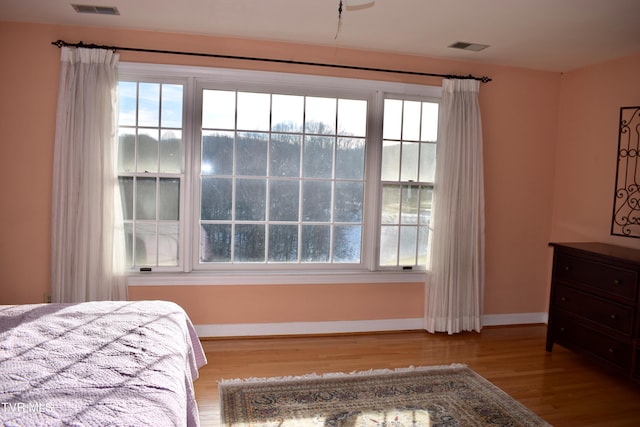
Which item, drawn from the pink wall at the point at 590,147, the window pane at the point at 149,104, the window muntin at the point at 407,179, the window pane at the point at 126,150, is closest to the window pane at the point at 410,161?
the window muntin at the point at 407,179

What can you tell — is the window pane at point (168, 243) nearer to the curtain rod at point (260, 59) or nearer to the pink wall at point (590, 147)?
the curtain rod at point (260, 59)

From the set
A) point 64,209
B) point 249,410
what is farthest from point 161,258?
point 249,410

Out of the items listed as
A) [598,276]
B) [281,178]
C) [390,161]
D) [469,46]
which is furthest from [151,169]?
[598,276]

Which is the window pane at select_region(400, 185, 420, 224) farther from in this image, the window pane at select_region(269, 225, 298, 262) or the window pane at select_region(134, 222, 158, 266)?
the window pane at select_region(134, 222, 158, 266)

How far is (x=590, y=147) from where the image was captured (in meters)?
4.48

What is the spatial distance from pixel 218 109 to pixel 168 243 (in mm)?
1248

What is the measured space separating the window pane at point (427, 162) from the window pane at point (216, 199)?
1844 millimetres

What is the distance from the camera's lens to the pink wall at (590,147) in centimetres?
420

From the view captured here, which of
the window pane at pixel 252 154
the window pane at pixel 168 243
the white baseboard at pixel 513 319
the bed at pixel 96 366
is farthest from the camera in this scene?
the white baseboard at pixel 513 319

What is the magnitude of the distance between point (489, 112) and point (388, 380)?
281 centimetres

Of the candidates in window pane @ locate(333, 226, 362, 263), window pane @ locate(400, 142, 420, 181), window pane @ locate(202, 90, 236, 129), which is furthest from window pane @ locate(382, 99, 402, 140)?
window pane @ locate(202, 90, 236, 129)

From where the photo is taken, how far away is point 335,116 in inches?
170

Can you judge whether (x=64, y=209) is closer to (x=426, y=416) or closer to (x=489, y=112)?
(x=426, y=416)

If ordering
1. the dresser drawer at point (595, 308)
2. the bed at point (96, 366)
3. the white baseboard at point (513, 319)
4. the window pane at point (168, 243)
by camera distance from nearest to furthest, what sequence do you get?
the bed at point (96, 366) < the dresser drawer at point (595, 308) < the window pane at point (168, 243) < the white baseboard at point (513, 319)
